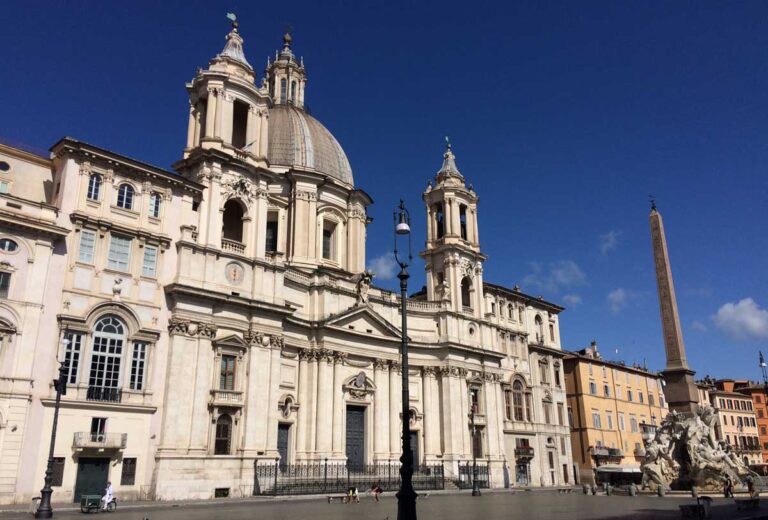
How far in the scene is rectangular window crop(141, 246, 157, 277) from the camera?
33.2 metres

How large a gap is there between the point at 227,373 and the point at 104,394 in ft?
23.1

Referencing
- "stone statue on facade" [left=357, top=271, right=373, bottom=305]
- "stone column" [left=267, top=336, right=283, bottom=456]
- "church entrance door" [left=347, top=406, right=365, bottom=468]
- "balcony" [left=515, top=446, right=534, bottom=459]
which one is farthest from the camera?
"balcony" [left=515, top=446, right=534, bottom=459]

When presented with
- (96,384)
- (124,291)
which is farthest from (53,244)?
(96,384)

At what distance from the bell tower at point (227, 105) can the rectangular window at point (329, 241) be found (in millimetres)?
10802

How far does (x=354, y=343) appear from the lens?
45.2 meters

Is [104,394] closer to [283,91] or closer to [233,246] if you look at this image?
[233,246]

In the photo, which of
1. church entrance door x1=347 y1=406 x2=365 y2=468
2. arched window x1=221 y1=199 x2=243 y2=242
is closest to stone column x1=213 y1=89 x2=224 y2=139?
arched window x1=221 y1=199 x2=243 y2=242

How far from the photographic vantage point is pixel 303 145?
5128cm

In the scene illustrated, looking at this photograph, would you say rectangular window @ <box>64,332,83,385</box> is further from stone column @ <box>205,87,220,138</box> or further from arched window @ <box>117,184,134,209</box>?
stone column @ <box>205,87,220,138</box>

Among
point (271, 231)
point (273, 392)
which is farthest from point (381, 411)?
point (271, 231)

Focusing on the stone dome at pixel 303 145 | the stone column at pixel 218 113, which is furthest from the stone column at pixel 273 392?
the stone dome at pixel 303 145

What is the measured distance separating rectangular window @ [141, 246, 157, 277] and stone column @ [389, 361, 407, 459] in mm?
19632

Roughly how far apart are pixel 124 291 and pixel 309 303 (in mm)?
14372

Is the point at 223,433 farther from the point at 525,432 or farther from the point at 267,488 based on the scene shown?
the point at 525,432
